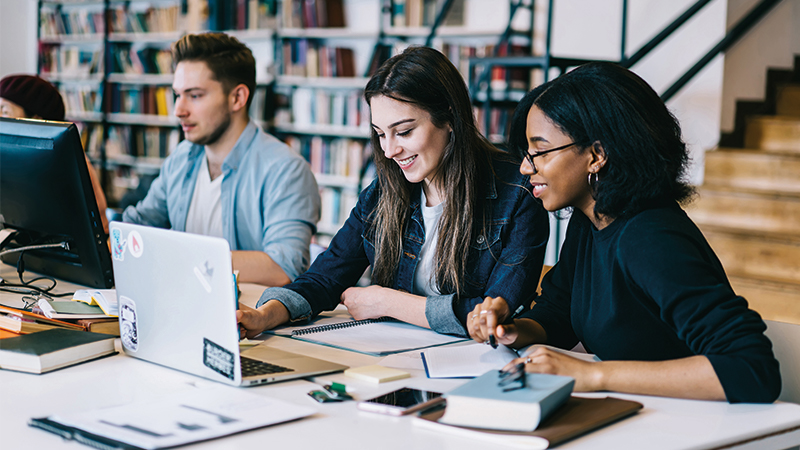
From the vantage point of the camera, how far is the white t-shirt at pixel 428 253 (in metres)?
1.64

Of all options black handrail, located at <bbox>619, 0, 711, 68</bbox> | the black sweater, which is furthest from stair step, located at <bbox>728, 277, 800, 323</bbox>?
the black sweater

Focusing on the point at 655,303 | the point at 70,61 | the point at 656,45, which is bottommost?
the point at 655,303

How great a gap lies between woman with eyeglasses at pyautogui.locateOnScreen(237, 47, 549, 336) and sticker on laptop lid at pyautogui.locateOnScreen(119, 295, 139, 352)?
301 millimetres

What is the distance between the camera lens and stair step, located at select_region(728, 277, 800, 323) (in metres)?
3.13

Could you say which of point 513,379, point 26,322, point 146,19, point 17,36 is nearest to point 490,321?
point 513,379

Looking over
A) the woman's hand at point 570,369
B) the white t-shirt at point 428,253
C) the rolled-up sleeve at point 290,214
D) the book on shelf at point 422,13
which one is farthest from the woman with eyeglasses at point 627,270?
the book on shelf at point 422,13

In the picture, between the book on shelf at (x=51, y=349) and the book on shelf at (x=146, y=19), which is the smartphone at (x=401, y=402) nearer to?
the book on shelf at (x=51, y=349)

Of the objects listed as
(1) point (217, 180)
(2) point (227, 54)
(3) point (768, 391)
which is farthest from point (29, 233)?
(3) point (768, 391)

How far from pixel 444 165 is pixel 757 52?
10.8ft

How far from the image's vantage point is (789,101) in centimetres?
406

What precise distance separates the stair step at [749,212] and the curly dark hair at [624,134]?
90.4 inches

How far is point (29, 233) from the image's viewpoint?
5.87 feet

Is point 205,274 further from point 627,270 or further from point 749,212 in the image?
point 749,212

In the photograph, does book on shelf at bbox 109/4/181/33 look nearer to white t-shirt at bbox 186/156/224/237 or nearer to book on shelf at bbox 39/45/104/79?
book on shelf at bbox 39/45/104/79
